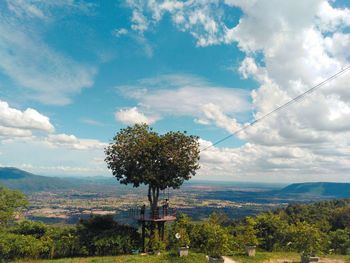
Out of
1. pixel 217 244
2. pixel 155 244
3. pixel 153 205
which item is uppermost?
pixel 153 205

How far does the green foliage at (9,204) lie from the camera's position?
103 ft

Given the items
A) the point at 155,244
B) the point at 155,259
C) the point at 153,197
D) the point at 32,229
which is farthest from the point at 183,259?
the point at 32,229

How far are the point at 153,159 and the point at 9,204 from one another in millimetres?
15967

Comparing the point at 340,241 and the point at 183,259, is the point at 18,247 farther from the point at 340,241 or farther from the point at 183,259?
the point at 340,241

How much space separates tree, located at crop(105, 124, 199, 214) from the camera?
27.4 metres

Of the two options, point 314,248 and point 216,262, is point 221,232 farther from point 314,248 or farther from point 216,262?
point 314,248

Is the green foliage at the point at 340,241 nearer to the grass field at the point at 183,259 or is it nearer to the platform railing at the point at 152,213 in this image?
the grass field at the point at 183,259

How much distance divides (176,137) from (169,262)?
10456 mm

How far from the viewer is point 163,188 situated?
2883cm

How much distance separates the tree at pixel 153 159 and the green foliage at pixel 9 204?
11701 mm

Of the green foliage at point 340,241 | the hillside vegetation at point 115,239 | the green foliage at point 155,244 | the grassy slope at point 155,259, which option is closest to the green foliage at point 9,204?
the hillside vegetation at point 115,239

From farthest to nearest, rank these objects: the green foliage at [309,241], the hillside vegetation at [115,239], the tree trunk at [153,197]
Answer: the tree trunk at [153,197]
the hillside vegetation at [115,239]
the green foliage at [309,241]

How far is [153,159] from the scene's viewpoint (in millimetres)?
27766

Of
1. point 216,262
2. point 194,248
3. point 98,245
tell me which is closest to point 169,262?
point 216,262
